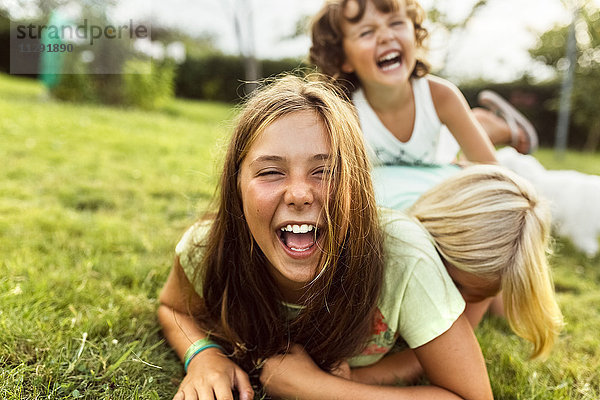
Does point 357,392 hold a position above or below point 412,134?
below

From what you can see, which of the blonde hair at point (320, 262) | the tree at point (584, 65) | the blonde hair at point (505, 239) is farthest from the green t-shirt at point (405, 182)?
the tree at point (584, 65)

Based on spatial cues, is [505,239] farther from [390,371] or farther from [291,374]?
[291,374]

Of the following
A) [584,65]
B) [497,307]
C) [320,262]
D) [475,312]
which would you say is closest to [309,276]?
[320,262]

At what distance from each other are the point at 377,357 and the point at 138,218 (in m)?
2.13

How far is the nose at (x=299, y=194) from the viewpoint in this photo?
1559mm

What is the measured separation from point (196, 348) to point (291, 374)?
37 centimetres

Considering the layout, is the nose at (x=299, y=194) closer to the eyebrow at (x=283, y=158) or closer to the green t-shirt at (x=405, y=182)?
the eyebrow at (x=283, y=158)

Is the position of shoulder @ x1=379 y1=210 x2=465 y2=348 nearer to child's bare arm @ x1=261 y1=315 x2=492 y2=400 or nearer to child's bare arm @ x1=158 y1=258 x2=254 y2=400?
child's bare arm @ x1=261 y1=315 x2=492 y2=400

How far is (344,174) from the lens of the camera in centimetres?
162

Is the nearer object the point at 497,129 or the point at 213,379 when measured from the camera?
the point at 213,379

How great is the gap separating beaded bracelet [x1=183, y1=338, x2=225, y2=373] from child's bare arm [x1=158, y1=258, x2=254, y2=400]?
0.02 metres

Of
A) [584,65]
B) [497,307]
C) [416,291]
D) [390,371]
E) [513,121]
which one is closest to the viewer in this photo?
[416,291]

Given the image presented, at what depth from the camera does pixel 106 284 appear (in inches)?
96.6

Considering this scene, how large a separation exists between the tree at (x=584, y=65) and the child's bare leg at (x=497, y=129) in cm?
965
